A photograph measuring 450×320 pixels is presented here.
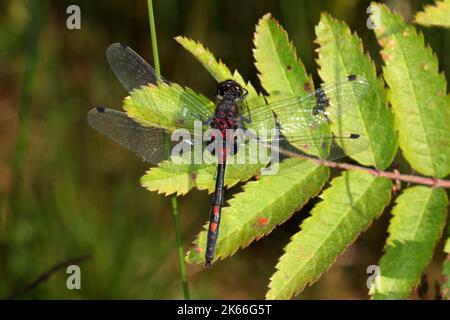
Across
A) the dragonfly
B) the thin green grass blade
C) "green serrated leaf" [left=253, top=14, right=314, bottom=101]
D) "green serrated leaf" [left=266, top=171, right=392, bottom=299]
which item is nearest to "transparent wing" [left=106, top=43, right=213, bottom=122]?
the dragonfly

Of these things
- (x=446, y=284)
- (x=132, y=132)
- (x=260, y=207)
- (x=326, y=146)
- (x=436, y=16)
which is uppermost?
(x=436, y=16)

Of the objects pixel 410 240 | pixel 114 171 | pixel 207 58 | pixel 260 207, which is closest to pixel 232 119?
pixel 207 58

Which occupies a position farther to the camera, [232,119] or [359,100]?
[232,119]

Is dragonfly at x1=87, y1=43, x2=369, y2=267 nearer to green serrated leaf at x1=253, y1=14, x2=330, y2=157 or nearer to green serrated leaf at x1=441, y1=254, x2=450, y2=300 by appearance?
green serrated leaf at x1=253, y1=14, x2=330, y2=157

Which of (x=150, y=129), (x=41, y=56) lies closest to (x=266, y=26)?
(x=150, y=129)

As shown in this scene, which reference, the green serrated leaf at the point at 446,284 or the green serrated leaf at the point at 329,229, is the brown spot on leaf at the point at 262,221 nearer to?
the green serrated leaf at the point at 329,229

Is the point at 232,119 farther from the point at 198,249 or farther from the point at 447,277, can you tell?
the point at 447,277

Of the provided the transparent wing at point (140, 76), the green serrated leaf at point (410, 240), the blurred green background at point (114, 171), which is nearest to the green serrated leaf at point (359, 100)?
the green serrated leaf at point (410, 240)

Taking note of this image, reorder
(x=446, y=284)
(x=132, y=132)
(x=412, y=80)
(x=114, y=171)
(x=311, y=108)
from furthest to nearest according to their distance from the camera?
(x=114, y=171) < (x=132, y=132) < (x=311, y=108) < (x=412, y=80) < (x=446, y=284)
